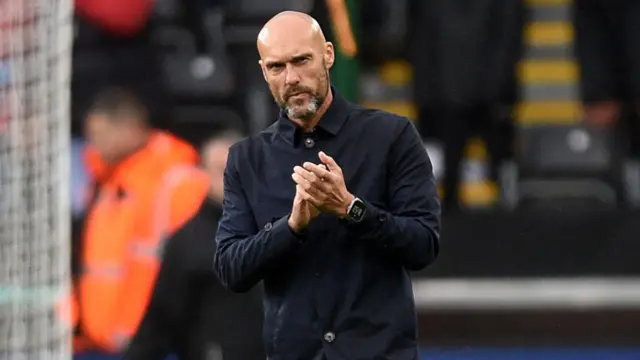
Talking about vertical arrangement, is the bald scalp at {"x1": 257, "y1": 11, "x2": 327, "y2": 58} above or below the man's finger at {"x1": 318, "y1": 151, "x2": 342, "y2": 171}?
above

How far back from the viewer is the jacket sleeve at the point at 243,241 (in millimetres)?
2984

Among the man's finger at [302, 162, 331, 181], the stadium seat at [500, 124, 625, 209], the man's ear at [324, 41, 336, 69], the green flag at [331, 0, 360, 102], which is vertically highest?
the man's ear at [324, 41, 336, 69]

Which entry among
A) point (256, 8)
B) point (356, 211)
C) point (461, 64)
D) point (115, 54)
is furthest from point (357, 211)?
point (256, 8)

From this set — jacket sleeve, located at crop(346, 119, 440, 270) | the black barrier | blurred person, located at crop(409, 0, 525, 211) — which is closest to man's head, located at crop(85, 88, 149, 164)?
blurred person, located at crop(409, 0, 525, 211)

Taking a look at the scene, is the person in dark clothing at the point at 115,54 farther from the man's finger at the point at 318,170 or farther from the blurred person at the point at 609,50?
the man's finger at the point at 318,170

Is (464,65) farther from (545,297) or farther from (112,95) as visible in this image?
(112,95)

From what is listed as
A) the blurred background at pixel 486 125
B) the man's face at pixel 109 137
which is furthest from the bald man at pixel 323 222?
the man's face at pixel 109 137

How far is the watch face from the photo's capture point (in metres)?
2.91

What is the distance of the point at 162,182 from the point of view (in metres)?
7.10

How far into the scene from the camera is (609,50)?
25.2 ft

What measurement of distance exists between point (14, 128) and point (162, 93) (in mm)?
2000

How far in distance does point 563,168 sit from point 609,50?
68cm

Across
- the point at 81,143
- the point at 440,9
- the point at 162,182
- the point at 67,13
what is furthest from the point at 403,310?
the point at 81,143

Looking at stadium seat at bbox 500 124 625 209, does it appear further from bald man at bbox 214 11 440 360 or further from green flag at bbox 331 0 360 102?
bald man at bbox 214 11 440 360
